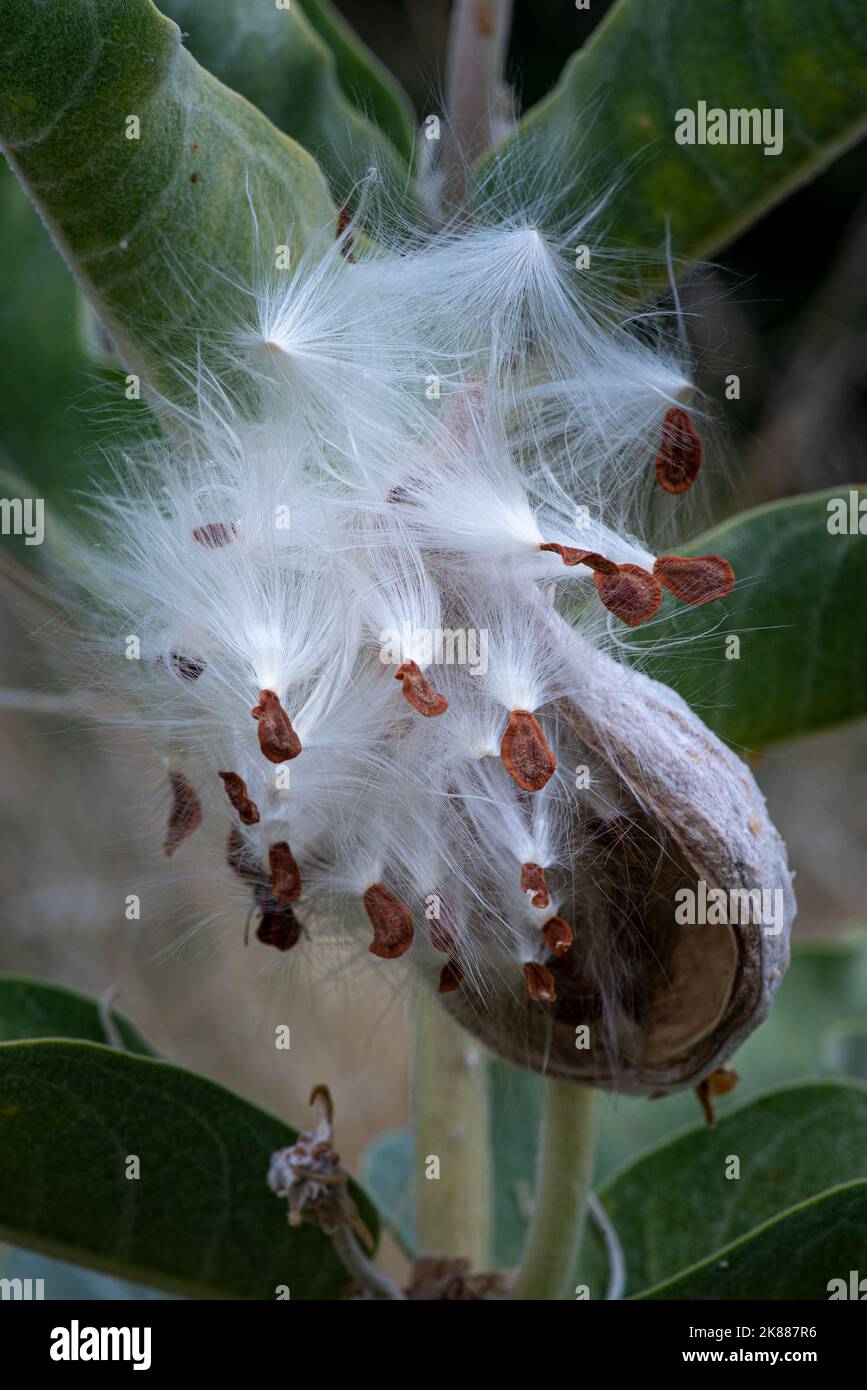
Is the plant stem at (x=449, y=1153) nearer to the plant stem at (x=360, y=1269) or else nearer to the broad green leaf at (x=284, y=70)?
the plant stem at (x=360, y=1269)

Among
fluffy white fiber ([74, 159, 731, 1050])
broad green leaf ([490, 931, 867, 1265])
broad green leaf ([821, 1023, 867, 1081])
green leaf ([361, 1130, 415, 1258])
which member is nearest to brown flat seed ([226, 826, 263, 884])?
fluffy white fiber ([74, 159, 731, 1050])

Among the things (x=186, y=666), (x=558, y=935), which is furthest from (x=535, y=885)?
(x=186, y=666)

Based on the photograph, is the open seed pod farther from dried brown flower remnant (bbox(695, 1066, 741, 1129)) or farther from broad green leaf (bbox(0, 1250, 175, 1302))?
broad green leaf (bbox(0, 1250, 175, 1302))

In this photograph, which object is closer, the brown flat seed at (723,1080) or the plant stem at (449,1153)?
the brown flat seed at (723,1080)

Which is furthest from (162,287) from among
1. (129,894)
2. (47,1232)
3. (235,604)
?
(47,1232)

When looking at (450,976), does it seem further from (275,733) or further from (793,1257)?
(793,1257)

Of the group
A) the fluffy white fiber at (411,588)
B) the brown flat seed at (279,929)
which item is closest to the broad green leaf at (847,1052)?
the fluffy white fiber at (411,588)

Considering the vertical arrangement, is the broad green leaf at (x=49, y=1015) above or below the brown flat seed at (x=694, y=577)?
below

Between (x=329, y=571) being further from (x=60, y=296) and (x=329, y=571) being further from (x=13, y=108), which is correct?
(x=60, y=296)
